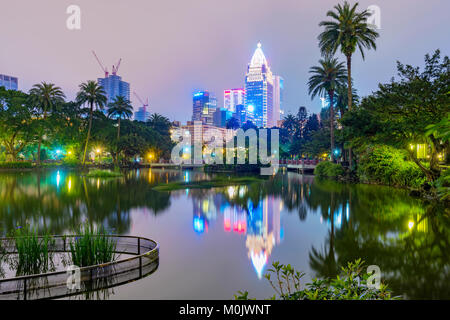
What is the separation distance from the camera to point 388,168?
92.8ft

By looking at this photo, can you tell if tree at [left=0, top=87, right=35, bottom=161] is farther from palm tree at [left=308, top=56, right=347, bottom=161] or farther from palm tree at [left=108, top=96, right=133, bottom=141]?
palm tree at [left=308, top=56, right=347, bottom=161]

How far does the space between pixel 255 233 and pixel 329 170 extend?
31547mm

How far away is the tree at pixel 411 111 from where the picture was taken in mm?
19516

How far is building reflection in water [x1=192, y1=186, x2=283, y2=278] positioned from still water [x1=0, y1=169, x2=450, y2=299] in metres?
0.05

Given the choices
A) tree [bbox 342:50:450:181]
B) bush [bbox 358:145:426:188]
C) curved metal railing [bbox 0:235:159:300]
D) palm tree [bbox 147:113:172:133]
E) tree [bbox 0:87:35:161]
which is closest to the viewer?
curved metal railing [bbox 0:235:159:300]

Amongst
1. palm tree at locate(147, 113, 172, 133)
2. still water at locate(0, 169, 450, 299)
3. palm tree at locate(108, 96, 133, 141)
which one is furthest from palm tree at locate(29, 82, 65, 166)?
still water at locate(0, 169, 450, 299)

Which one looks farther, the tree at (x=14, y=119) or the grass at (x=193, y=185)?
the tree at (x=14, y=119)

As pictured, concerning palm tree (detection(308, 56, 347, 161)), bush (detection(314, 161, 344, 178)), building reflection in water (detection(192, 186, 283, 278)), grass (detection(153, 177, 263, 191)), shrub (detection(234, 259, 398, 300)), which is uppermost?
palm tree (detection(308, 56, 347, 161))

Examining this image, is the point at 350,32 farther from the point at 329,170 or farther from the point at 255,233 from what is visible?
the point at 255,233

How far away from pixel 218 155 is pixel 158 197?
39.5 meters

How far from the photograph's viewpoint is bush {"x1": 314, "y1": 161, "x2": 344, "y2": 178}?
38.7m

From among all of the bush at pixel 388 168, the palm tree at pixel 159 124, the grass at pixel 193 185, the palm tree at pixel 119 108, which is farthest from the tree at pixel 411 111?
the palm tree at pixel 159 124

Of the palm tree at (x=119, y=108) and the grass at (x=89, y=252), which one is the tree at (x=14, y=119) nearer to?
the palm tree at (x=119, y=108)

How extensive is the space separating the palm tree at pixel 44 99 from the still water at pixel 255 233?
1878 inches
